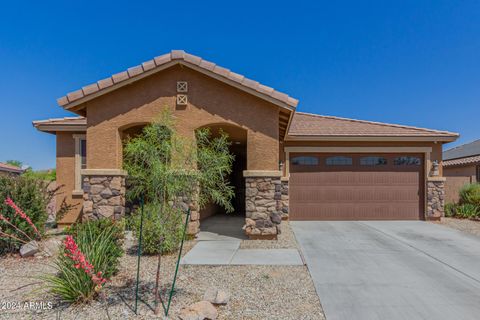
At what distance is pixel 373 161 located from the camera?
1243 cm

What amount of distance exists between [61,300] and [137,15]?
12.2 m

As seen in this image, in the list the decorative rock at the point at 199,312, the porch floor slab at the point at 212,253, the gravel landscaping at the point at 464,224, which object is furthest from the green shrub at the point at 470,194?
the decorative rock at the point at 199,312

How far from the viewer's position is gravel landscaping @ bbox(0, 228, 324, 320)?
14.0ft

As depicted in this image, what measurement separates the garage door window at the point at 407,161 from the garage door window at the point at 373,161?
1.65ft

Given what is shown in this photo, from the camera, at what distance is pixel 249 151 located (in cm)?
859

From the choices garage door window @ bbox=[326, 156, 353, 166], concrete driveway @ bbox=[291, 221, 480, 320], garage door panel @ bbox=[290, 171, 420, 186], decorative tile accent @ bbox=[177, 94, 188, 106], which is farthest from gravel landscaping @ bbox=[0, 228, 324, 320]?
garage door window @ bbox=[326, 156, 353, 166]

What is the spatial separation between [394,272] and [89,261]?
5.52 m

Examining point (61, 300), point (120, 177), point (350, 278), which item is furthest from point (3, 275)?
point (350, 278)

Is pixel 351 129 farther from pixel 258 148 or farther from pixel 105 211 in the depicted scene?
pixel 105 211

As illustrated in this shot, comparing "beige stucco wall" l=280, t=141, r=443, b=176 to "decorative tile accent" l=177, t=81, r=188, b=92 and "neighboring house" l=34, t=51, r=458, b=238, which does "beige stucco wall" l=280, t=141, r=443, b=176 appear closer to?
"neighboring house" l=34, t=51, r=458, b=238

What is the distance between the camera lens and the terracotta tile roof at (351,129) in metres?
12.1

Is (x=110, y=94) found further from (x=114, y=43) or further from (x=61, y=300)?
(x=114, y=43)

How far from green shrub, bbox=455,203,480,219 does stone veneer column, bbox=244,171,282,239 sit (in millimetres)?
9301

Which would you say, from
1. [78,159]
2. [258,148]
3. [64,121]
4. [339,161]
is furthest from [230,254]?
[64,121]
